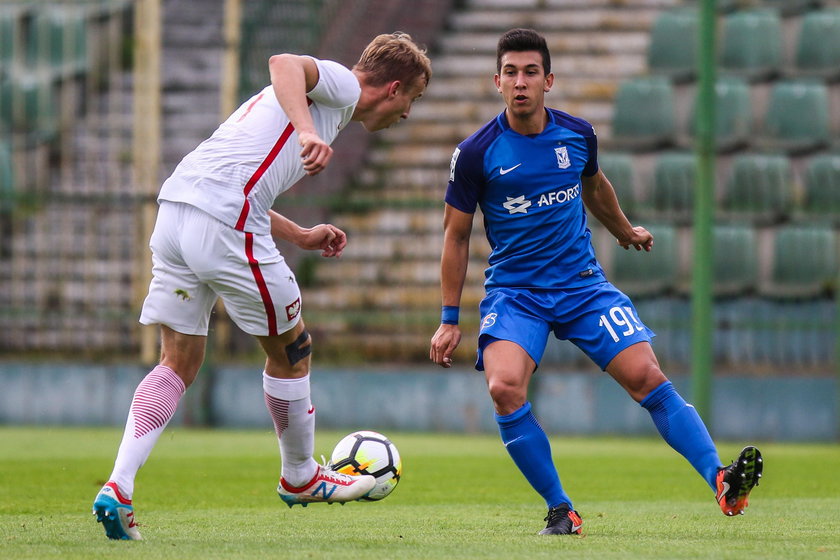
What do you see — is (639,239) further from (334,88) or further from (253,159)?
(253,159)

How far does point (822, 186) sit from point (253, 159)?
1104 cm

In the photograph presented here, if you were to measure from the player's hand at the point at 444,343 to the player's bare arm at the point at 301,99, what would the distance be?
1045mm

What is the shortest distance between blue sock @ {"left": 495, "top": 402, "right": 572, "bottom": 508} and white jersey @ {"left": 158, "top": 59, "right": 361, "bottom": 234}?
48.5 inches

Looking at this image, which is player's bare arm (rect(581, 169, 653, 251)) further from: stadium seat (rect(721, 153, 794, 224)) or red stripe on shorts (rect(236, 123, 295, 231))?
stadium seat (rect(721, 153, 794, 224))

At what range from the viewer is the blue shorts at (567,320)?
5902 mm

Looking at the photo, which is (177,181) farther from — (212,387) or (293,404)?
(212,387)

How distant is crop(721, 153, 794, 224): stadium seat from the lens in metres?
15.0

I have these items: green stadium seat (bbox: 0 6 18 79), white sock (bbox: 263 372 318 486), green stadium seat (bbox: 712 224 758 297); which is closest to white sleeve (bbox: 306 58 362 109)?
white sock (bbox: 263 372 318 486)

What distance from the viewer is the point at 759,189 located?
1534cm

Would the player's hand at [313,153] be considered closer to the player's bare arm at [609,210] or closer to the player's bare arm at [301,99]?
the player's bare arm at [301,99]

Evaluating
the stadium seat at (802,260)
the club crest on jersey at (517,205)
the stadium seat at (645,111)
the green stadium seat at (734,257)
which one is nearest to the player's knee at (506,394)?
the club crest on jersey at (517,205)

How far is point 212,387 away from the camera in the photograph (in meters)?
14.4

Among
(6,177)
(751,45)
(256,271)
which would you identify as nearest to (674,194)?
(751,45)

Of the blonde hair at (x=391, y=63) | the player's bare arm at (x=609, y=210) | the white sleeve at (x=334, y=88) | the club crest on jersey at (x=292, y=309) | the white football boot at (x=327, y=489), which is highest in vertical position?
the blonde hair at (x=391, y=63)
